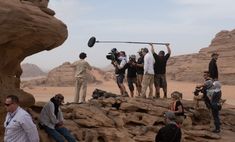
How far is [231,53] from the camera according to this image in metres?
52.2

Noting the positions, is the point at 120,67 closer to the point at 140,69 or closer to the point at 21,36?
the point at 140,69

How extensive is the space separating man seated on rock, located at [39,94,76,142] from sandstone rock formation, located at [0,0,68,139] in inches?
29.5

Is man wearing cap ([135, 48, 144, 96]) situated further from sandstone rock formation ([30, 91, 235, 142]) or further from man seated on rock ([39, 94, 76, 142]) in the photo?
man seated on rock ([39, 94, 76, 142])

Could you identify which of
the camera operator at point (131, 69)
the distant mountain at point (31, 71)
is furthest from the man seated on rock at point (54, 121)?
the distant mountain at point (31, 71)

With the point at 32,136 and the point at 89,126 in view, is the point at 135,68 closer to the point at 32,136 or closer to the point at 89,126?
the point at 89,126

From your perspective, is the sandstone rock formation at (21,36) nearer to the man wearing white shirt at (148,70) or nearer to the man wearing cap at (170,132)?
the man wearing cap at (170,132)

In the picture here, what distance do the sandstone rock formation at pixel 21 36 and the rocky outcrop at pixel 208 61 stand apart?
131ft

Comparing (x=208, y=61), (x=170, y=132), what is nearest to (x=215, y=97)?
(x=170, y=132)

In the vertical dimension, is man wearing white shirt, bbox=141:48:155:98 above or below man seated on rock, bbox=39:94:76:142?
above

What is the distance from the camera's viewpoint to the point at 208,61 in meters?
52.9

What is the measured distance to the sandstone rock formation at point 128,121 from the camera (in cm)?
1285

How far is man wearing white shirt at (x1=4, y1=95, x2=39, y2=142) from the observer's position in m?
7.08

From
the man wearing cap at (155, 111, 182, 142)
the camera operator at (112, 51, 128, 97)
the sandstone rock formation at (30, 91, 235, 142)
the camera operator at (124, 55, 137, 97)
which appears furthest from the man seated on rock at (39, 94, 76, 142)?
the camera operator at (124, 55, 137, 97)

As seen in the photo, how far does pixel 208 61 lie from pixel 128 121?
39.6m
